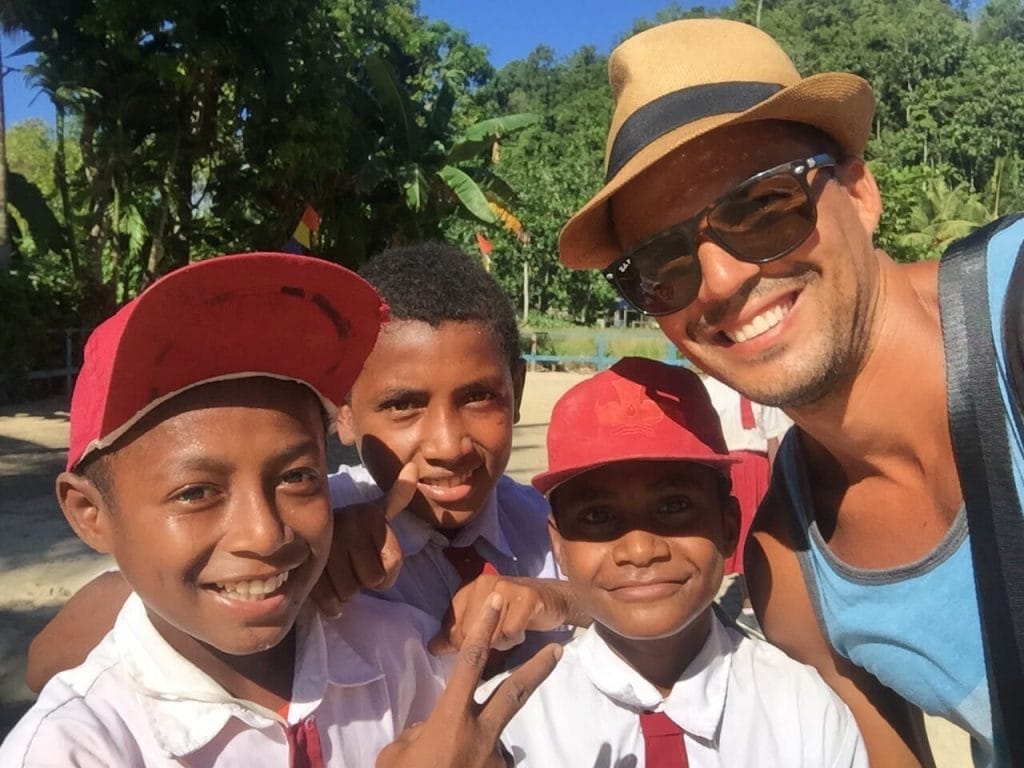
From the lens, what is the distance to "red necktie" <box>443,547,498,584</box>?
6.61ft

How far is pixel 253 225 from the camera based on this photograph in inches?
661

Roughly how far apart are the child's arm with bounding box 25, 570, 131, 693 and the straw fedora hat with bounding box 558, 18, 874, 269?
1.23 metres

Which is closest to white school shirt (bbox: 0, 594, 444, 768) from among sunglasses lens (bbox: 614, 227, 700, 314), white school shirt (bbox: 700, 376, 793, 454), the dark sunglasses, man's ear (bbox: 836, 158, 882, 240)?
sunglasses lens (bbox: 614, 227, 700, 314)

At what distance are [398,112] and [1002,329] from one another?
16.1 m

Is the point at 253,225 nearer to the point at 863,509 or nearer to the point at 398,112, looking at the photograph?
the point at 398,112

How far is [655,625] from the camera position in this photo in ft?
5.76

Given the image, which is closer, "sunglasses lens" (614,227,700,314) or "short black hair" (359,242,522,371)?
"sunglasses lens" (614,227,700,314)

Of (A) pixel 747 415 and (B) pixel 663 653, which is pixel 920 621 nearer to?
(B) pixel 663 653

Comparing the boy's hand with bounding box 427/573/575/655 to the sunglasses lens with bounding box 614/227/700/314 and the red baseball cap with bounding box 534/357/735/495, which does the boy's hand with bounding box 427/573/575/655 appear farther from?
the sunglasses lens with bounding box 614/227/700/314

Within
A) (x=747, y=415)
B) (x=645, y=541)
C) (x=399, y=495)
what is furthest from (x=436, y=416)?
(x=747, y=415)

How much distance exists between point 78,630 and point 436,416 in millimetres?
861

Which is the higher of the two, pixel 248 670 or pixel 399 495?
pixel 399 495

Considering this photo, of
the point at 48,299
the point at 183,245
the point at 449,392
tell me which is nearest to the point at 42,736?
the point at 449,392

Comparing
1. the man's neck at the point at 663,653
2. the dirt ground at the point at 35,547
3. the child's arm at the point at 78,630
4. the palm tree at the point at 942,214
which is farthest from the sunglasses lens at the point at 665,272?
the palm tree at the point at 942,214
